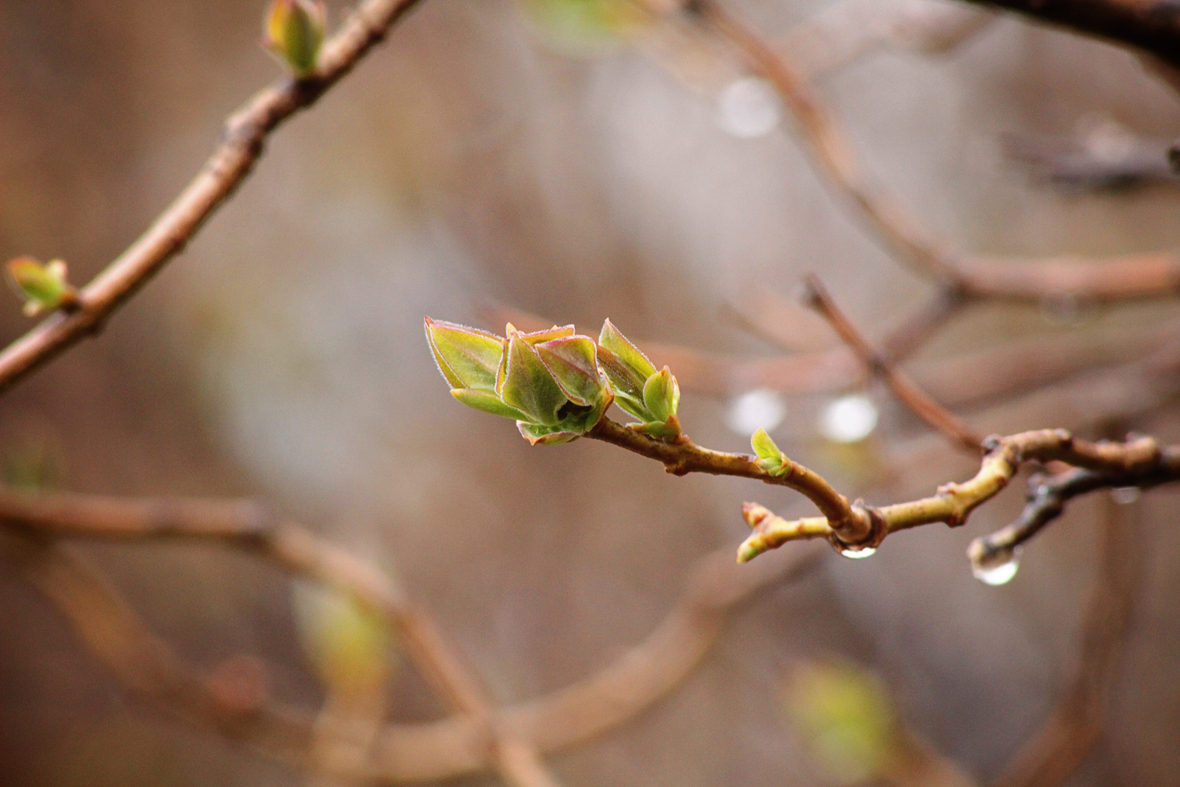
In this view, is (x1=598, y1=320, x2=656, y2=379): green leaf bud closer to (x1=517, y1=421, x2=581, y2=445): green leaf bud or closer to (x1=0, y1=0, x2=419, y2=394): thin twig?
(x1=517, y1=421, x2=581, y2=445): green leaf bud

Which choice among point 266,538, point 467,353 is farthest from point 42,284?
point 266,538

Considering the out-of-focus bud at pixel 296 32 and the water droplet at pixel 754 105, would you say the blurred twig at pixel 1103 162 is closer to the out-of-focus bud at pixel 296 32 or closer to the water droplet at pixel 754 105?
the water droplet at pixel 754 105

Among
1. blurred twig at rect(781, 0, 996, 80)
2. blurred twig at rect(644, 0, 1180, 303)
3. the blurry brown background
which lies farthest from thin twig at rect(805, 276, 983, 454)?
the blurry brown background

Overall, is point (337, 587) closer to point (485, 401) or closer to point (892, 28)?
point (485, 401)

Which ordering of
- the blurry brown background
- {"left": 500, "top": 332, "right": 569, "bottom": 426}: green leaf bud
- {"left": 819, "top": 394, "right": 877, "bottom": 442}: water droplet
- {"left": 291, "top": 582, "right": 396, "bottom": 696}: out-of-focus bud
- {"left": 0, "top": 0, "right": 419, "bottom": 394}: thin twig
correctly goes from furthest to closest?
the blurry brown background < {"left": 291, "top": 582, "right": 396, "bottom": 696}: out-of-focus bud < {"left": 819, "top": 394, "right": 877, "bottom": 442}: water droplet < {"left": 0, "top": 0, "right": 419, "bottom": 394}: thin twig < {"left": 500, "top": 332, "right": 569, "bottom": 426}: green leaf bud

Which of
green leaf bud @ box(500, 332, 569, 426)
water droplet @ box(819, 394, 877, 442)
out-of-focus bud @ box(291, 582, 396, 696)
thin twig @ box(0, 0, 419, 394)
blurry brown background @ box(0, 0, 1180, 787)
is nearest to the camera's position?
green leaf bud @ box(500, 332, 569, 426)

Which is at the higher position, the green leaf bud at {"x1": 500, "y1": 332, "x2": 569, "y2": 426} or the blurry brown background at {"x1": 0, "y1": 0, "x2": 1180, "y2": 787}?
the blurry brown background at {"x1": 0, "y1": 0, "x2": 1180, "y2": 787}

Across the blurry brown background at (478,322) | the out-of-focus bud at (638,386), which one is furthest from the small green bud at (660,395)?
the blurry brown background at (478,322)

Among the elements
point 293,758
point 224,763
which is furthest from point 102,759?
point 293,758
